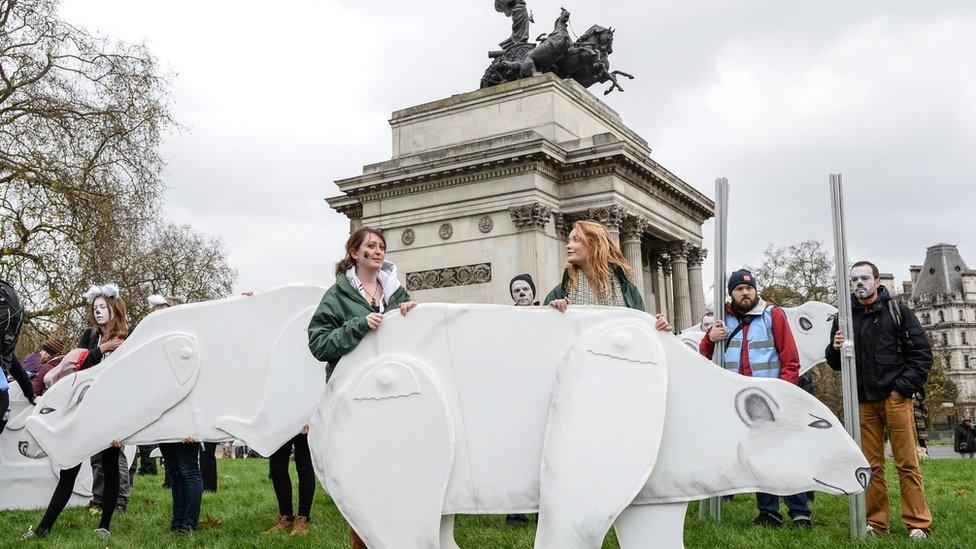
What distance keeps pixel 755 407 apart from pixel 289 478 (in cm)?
478

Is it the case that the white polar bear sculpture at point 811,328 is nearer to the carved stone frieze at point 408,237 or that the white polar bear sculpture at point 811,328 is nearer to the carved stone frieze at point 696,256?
the carved stone frieze at point 408,237

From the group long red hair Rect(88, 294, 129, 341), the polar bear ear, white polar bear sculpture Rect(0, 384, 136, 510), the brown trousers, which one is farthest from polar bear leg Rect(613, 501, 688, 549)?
white polar bear sculpture Rect(0, 384, 136, 510)

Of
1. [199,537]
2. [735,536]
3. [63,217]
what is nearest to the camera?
[735,536]

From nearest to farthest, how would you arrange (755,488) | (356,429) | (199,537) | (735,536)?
(755,488) < (356,429) < (735,536) < (199,537)

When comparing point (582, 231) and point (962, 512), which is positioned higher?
point (582, 231)

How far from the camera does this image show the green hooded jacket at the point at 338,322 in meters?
4.19

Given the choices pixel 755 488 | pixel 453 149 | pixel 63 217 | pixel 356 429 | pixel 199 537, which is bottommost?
pixel 199 537

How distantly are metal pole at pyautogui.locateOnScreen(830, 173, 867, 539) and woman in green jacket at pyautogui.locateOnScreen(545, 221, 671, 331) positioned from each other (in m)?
2.18

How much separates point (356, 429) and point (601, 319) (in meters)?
1.35

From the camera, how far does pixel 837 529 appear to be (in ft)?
21.7

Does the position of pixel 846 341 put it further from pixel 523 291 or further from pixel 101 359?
pixel 101 359

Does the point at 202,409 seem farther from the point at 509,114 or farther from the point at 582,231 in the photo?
the point at 509,114

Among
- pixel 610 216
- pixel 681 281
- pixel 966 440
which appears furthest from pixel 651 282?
pixel 966 440

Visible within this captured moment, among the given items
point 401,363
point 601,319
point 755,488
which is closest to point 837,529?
point 755,488
